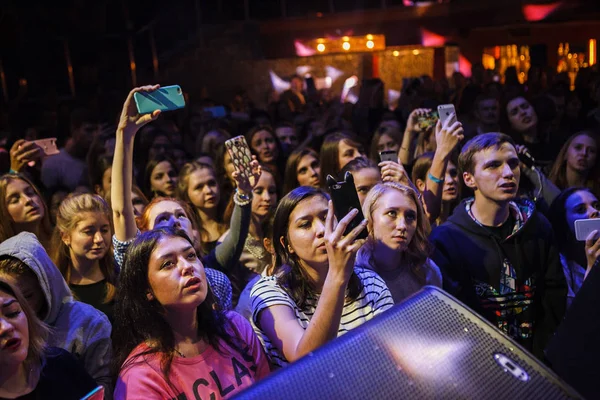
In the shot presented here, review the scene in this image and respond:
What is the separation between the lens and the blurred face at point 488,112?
559 centimetres

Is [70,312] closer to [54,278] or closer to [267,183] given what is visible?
[54,278]

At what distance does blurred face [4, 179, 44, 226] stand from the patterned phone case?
3.33 ft

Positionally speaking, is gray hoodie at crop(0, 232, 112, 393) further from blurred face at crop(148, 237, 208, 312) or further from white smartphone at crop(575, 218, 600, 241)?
white smartphone at crop(575, 218, 600, 241)

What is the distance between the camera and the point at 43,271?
7.34 ft

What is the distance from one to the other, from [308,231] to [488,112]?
12.5 feet

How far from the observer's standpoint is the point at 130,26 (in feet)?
42.3

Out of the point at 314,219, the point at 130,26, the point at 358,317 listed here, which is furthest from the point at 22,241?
the point at 130,26

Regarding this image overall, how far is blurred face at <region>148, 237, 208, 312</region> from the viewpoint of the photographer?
6.41 ft

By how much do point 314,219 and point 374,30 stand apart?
11766mm

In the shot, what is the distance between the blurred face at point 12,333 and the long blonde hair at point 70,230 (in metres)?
0.99

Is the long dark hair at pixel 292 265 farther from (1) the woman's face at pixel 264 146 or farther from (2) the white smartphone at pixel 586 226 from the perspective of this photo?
(1) the woman's face at pixel 264 146

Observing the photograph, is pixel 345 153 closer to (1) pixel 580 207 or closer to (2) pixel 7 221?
(1) pixel 580 207

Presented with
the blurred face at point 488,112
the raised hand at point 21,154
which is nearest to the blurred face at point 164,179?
the raised hand at point 21,154

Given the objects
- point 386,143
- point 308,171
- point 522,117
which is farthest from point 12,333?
point 522,117
